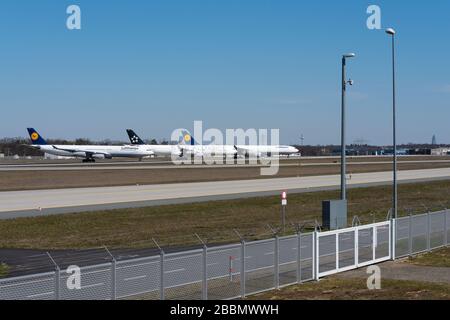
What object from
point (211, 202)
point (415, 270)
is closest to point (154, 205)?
point (211, 202)

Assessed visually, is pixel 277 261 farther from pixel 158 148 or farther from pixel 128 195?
pixel 158 148

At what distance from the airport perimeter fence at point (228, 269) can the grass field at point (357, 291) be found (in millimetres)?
449

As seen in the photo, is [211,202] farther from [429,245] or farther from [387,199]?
[429,245]

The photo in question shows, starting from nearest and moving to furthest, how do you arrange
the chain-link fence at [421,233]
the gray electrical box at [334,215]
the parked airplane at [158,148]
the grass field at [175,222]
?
the chain-link fence at [421,233]
the grass field at [175,222]
the gray electrical box at [334,215]
the parked airplane at [158,148]

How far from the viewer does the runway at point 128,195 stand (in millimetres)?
44094

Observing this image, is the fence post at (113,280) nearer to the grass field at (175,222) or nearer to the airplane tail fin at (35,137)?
the grass field at (175,222)

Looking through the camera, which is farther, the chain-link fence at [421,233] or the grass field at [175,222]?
the grass field at [175,222]

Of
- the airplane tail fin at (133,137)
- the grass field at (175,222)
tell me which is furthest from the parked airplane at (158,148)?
the grass field at (175,222)

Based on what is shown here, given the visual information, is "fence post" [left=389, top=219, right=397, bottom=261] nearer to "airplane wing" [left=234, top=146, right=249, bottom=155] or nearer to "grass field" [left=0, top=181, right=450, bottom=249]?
"grass field" [left=0, top=181, right=450, bottom=249]

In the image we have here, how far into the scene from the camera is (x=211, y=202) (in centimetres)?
4794

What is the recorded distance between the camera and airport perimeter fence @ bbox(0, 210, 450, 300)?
13312 millimetres
